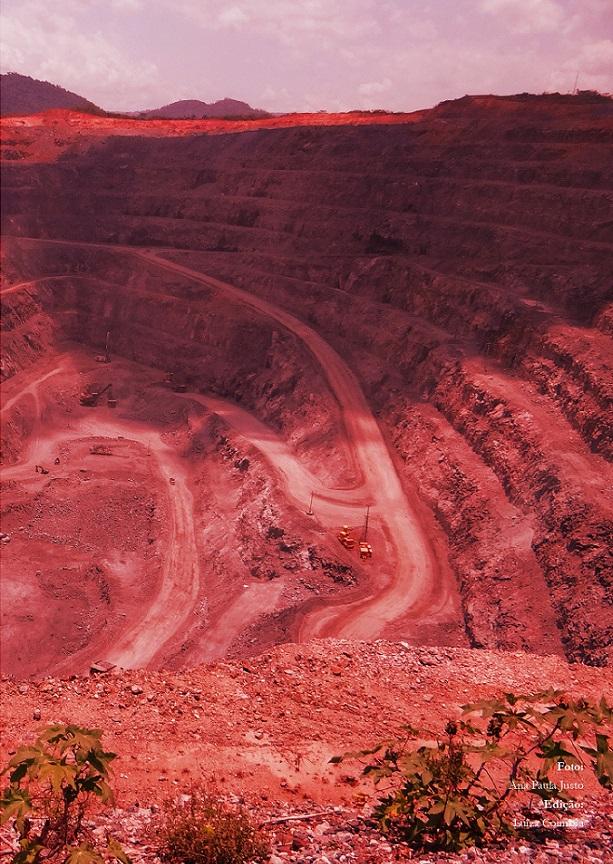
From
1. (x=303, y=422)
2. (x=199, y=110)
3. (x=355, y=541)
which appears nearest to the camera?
(x=355, y=541)

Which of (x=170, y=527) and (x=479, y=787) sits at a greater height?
(x=479, y=787)

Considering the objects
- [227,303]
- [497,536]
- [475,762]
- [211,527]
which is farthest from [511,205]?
[475,762]

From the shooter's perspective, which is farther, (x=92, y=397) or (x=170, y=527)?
(x=92, y=397)

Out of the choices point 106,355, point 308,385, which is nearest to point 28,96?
point 106,355

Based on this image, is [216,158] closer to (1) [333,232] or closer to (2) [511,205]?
(1) [333,232]

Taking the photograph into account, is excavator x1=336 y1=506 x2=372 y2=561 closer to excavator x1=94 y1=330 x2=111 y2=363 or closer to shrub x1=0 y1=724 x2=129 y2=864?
shrub x1=0 y1=724 x2=129 y2=864

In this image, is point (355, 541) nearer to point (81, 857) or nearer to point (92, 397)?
point (81, 857)

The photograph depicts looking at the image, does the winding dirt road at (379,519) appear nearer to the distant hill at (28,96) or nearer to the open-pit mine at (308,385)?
the open-pit mine at (308,385)
